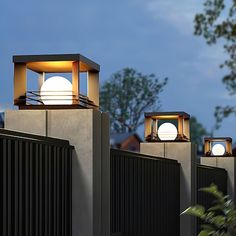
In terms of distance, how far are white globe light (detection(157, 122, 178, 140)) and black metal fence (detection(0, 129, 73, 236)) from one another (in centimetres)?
521

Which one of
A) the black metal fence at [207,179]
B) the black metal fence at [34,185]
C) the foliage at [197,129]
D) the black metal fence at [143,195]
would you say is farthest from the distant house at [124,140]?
Answer: the black metal fence at [34,185]

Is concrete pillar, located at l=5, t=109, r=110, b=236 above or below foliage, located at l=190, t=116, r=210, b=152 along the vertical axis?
below

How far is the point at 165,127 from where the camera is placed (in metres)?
11.5

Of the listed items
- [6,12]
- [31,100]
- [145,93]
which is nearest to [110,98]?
[145,93]

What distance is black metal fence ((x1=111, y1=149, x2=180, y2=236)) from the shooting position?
7680 mm

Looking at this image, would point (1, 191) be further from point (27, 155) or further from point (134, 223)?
point (134, 223)

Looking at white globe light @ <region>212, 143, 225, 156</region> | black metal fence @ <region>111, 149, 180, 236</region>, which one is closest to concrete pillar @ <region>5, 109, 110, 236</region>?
black metal fence @ <region>111, 149, 180, 236</region>

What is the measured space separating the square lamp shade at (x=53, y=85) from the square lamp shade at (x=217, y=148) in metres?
11.2

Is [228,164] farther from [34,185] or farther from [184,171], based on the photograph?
[34,185]

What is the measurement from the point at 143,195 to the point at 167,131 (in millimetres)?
2779

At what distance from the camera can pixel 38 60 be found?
664 cm

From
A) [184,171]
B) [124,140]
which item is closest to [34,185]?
[184,171]

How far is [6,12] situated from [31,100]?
5666 inches

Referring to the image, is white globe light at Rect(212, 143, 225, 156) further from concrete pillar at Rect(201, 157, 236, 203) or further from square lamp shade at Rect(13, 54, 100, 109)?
square lamp shade at Rect(13, 54, 100, 109)
